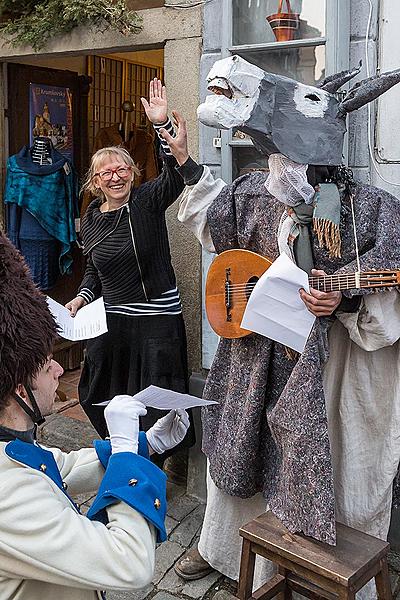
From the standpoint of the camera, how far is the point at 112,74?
642 cm

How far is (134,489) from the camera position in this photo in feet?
5.42

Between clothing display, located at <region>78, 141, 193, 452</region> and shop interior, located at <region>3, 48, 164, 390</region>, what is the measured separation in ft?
4.84

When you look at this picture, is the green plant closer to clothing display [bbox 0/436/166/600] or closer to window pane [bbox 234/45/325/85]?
window pane [bbox 234/45/325/85]

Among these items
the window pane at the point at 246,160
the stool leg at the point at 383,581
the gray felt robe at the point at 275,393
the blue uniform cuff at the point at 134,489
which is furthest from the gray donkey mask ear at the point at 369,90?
the stool leg at the point at 383,581

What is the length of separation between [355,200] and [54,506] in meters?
1.55

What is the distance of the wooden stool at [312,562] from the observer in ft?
8.00

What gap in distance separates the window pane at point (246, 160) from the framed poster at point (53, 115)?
2.28 m

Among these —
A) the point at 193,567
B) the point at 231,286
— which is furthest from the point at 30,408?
the point at 193,567

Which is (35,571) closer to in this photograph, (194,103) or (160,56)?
(194,103)

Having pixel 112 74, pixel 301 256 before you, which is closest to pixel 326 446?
pixel 301 256

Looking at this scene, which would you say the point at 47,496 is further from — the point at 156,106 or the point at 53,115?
the point at 53,115

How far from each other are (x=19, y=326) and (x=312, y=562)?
1434 millimetres

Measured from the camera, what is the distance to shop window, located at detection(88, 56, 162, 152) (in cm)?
616

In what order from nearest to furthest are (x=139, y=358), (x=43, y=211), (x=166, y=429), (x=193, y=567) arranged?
(x=166, y=429), (x=193, y=567), (x=139, y=358), (x=43, y=211)
